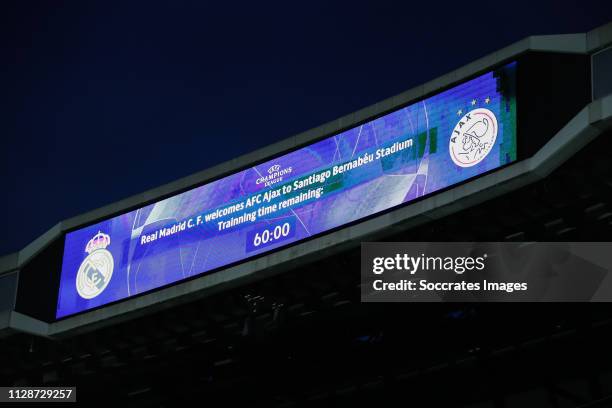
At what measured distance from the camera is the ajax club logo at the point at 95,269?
44062 millimetres

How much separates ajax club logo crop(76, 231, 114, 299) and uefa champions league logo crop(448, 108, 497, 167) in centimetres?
1433

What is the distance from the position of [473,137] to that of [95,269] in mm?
15848

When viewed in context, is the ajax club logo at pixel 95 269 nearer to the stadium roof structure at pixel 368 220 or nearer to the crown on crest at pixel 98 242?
the crown on crest at pixel 98 242

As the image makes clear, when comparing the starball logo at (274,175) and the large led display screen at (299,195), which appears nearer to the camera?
the large led display screen at (299,195)

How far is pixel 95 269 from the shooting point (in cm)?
Answer: 4444

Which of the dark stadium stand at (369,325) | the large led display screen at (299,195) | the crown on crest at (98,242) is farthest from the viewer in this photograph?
the crown on crest at (98,242)

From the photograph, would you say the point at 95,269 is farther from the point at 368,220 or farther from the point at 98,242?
the point at 368,220

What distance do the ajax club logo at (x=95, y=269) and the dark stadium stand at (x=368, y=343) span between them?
5.58 feet

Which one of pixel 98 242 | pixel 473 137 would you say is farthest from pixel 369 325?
pixel 98 242

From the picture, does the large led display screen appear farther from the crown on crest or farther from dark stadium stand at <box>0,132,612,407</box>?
dark stadium stand at <box>0,132,612,407</box>

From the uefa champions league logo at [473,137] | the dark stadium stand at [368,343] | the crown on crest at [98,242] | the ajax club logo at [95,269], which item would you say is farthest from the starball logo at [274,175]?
the crown on crest at [98,242]

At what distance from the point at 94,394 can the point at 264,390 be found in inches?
281

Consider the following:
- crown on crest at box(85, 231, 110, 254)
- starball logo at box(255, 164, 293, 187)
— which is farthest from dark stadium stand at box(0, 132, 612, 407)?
starball logo at box(255, 164, 293, 187)

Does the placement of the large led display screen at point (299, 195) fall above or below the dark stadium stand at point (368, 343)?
above
